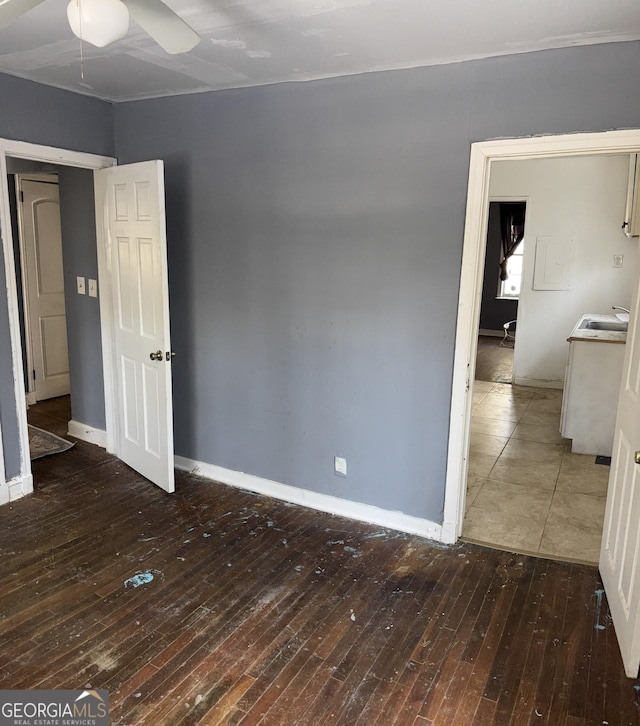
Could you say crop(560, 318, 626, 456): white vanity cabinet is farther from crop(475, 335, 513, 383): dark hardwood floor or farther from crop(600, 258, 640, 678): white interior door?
crop(475, 335, 513, 383): dark hardwood floor

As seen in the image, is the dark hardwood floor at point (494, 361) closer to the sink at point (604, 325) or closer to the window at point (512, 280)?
the window at point (512, 280)

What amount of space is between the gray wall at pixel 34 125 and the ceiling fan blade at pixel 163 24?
1954 millimetres

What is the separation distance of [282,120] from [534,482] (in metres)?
2.86

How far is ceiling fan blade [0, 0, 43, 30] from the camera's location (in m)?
1.44

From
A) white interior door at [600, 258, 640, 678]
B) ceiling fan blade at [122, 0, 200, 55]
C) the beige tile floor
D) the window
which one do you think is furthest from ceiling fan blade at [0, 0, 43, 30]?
the window

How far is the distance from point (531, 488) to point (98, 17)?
3522 mm

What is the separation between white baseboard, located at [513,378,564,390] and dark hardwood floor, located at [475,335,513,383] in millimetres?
206

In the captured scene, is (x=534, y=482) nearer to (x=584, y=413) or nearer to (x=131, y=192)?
(x=584, y=413)

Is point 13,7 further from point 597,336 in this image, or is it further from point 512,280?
point 512,280

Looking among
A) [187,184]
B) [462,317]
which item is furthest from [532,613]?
[187,184]

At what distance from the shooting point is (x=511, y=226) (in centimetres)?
965

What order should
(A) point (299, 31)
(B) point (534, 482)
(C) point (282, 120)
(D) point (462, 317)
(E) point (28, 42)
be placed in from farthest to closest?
(B) point (534, 482) < (C) point (282, 120) < (D) point (462, 317) < (E) point (28, 42) < (A) point (299, 31)

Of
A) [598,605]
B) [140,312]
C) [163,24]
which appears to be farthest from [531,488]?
[163,24]

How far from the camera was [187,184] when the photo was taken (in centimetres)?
354
